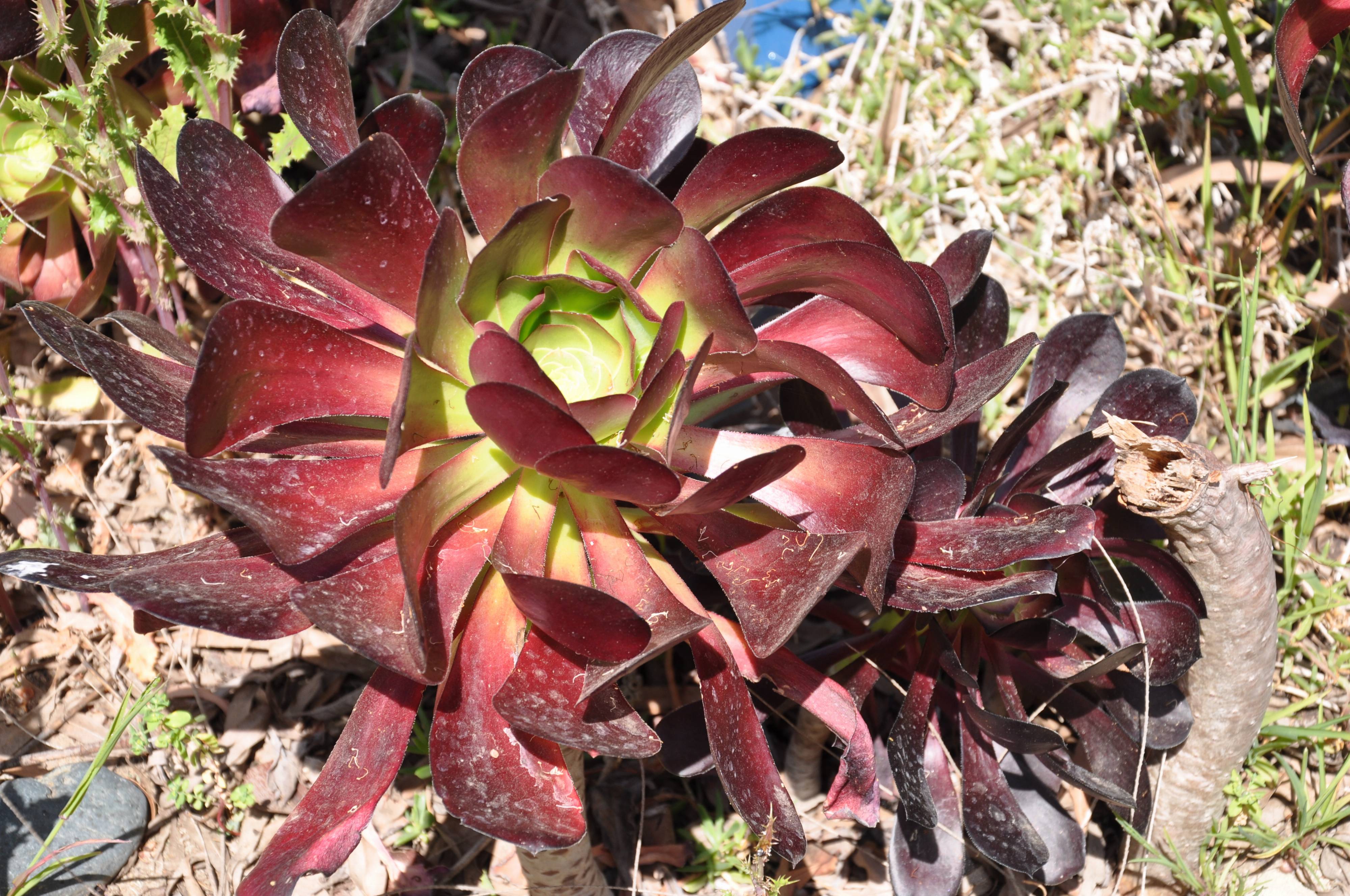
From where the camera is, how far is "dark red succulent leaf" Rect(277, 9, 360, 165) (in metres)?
1.31

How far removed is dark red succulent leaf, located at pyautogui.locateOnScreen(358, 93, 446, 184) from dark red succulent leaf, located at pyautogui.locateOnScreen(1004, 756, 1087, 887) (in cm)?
128

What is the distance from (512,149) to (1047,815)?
4.45 feet

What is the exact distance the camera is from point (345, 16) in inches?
72.3

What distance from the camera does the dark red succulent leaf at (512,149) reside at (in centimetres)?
121

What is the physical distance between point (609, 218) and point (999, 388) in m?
0.53

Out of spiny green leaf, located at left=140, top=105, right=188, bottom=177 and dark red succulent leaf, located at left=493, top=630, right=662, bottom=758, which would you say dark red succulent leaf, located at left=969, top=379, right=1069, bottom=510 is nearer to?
dark red succulent leaf, located at left=493, top=630, right=662, bottom=758

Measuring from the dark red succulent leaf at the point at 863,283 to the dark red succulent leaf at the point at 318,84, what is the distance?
548mm

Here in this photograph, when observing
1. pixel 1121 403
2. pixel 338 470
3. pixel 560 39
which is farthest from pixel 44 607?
pixel 1121 403

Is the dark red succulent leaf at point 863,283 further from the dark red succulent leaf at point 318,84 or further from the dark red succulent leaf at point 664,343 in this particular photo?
the dark red succulent leaf at point 318,84

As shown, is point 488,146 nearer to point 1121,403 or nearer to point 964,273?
point 964,273

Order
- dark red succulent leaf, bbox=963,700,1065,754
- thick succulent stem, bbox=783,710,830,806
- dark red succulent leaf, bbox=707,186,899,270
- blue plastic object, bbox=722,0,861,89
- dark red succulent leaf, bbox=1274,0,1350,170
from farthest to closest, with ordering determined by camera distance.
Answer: blue plastic object, bbox=722,0,861,89 → thick succulent stem, bbox=783,710,830,806 → dark red succulent leaf, bbox=1274,0,1350,170 → dark red succulent leaf, bbox=963,700,1065,754 → dark red succulent leaf, bbox=707,186,899,270

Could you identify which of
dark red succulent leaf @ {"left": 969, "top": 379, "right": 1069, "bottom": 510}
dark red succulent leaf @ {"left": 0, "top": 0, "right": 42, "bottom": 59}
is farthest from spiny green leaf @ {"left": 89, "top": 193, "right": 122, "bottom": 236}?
dark red succulent leaf @ {"left": 969, "top": 379, "right": 1069, "bottom": 510}

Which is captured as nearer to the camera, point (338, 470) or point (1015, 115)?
point (338, 470)

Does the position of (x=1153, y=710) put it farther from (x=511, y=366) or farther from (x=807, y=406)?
(x=511, y=366)
